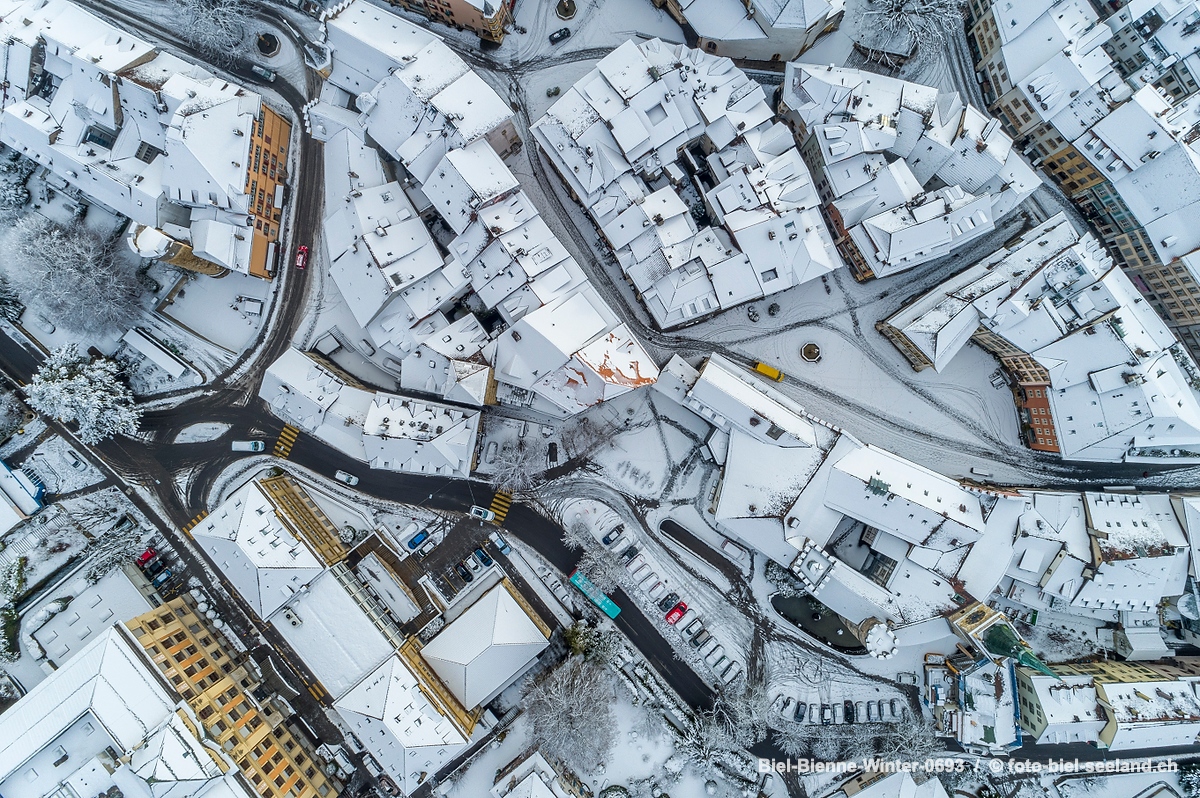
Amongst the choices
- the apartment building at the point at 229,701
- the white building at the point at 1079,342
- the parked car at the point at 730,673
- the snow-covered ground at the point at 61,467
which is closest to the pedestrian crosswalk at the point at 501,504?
the parked car at the point at 730,673

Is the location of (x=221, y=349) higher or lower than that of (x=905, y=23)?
higher

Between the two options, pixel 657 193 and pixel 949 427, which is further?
pixel 949 427

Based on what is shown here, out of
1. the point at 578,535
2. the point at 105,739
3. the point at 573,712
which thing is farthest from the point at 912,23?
the point at 105,739

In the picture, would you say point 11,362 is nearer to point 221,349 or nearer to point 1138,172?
point 221,349

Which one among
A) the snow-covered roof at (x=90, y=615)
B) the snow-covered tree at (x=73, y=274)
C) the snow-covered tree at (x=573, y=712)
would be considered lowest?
the snow-covered tree at (x=573, y=712)

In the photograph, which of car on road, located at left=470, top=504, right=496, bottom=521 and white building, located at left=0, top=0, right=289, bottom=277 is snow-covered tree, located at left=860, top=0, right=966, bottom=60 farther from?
car on road, located at left=470, top=504, right=496, bottom=521

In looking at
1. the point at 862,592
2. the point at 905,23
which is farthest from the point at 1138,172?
the point at 862,592

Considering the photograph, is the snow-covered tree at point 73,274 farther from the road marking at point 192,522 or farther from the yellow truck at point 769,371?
the yellow truck at point 769,371
